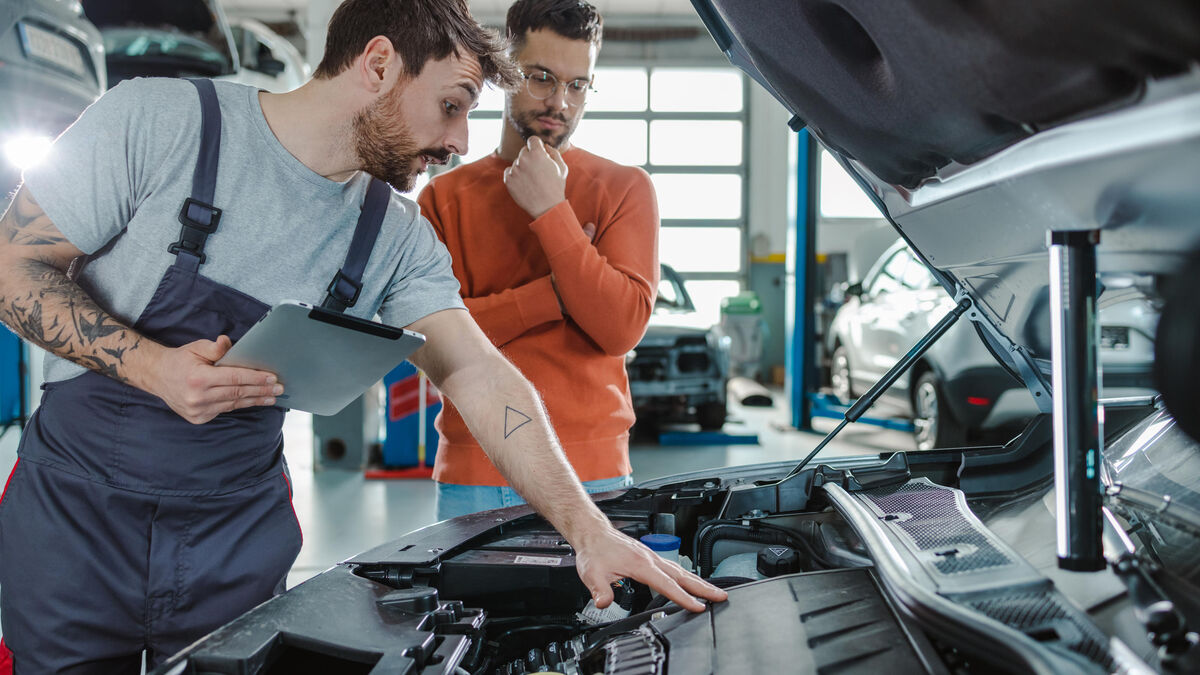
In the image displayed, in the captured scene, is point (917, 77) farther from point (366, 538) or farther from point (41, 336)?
point (366, 538)

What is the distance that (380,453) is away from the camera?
5.23 m

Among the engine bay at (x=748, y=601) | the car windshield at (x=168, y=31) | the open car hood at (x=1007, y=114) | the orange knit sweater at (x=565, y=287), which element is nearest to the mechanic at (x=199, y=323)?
the engine bay at (x=748, y=601)

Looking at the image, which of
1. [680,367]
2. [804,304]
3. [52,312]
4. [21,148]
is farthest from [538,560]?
[804,304]

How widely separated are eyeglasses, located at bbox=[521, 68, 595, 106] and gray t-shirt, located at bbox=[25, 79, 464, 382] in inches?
14.1

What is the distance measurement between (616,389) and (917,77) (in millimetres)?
895

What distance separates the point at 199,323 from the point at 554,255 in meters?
0.59

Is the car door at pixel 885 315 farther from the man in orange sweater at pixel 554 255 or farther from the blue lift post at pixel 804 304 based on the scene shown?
the man in orange sweater at pixel 554 255

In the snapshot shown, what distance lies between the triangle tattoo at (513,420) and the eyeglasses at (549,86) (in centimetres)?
62

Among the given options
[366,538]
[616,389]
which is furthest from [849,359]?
[616,389]

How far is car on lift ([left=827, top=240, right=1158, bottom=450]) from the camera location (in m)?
3.74

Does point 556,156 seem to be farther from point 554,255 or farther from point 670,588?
point 670,588

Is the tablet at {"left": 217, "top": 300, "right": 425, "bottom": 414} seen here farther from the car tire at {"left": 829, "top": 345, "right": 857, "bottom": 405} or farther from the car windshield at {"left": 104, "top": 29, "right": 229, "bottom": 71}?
the car tire at {"left": 829, "top": 345, "right": 857, "bottom": 405}

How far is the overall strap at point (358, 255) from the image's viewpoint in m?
1.24

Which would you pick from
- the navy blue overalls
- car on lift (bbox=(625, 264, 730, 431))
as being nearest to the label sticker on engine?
the navy blue overalls
